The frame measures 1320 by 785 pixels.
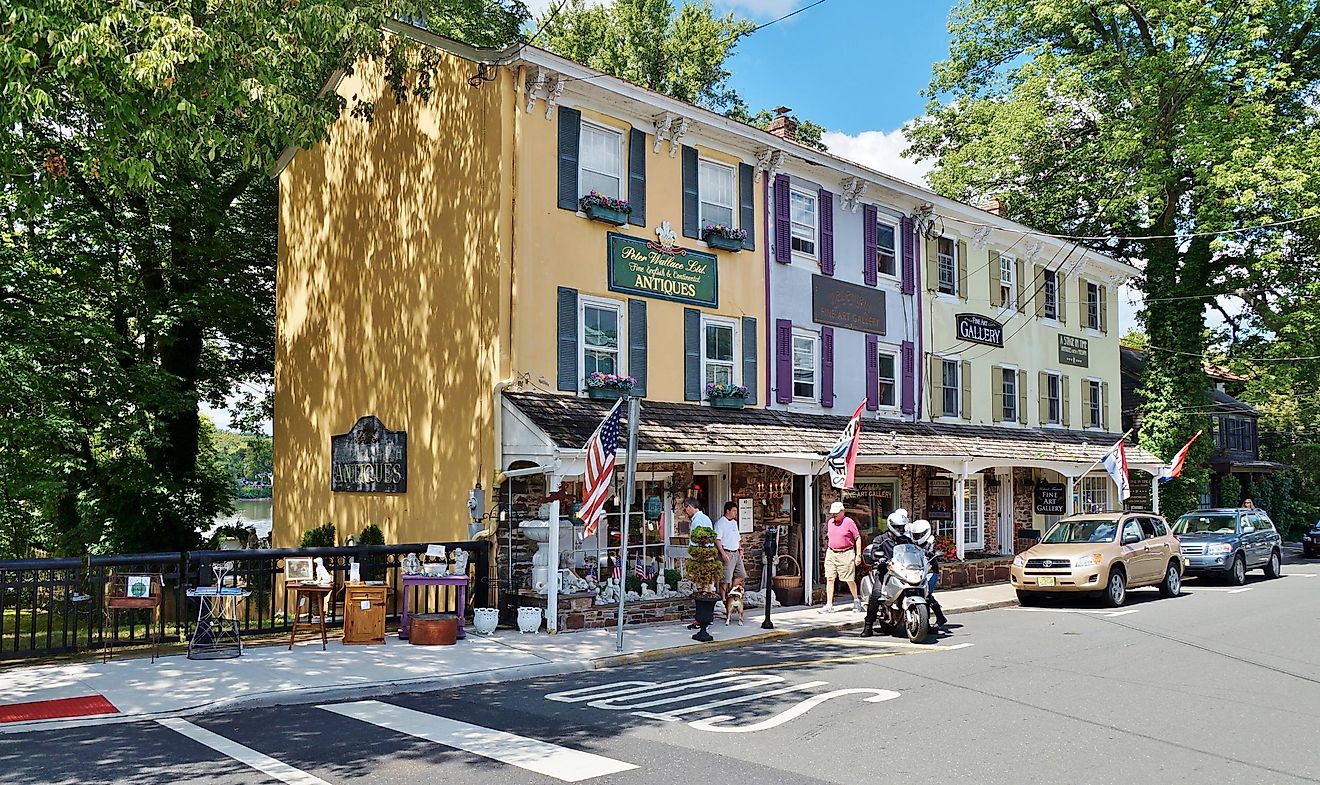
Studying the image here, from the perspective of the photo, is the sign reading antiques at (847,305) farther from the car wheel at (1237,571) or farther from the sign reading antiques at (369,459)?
the car wheel at (1237,571)

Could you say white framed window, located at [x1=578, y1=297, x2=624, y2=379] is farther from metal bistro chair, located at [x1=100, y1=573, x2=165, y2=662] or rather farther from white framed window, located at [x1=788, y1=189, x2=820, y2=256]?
metal bistro chair, located at [x1=100, y1=573, x2=165, y2=662]

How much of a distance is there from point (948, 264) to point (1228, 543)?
874 cm

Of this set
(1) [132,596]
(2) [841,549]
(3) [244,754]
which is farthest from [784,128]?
(3) [244,754]

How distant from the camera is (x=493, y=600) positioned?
15.5m

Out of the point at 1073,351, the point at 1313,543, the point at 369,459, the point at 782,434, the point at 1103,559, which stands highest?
the point at 1073,351

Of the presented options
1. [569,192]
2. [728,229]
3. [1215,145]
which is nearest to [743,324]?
[728,229]

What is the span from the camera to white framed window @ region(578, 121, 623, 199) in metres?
17.2

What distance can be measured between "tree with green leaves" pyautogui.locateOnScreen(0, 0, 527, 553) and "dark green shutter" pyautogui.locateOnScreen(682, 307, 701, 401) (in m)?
5.89

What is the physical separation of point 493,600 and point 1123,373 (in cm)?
3244

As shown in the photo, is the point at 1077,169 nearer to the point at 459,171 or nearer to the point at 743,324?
the point at 743,324

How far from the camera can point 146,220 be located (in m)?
21.7

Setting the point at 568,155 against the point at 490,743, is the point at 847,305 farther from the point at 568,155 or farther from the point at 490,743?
the point at 490,743

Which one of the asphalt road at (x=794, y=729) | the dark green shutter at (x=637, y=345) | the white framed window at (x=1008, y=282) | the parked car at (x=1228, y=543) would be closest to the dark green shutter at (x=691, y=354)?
the dark green shutter at (x=637, y=345)

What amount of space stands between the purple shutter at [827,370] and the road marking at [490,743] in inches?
Answer: 510
